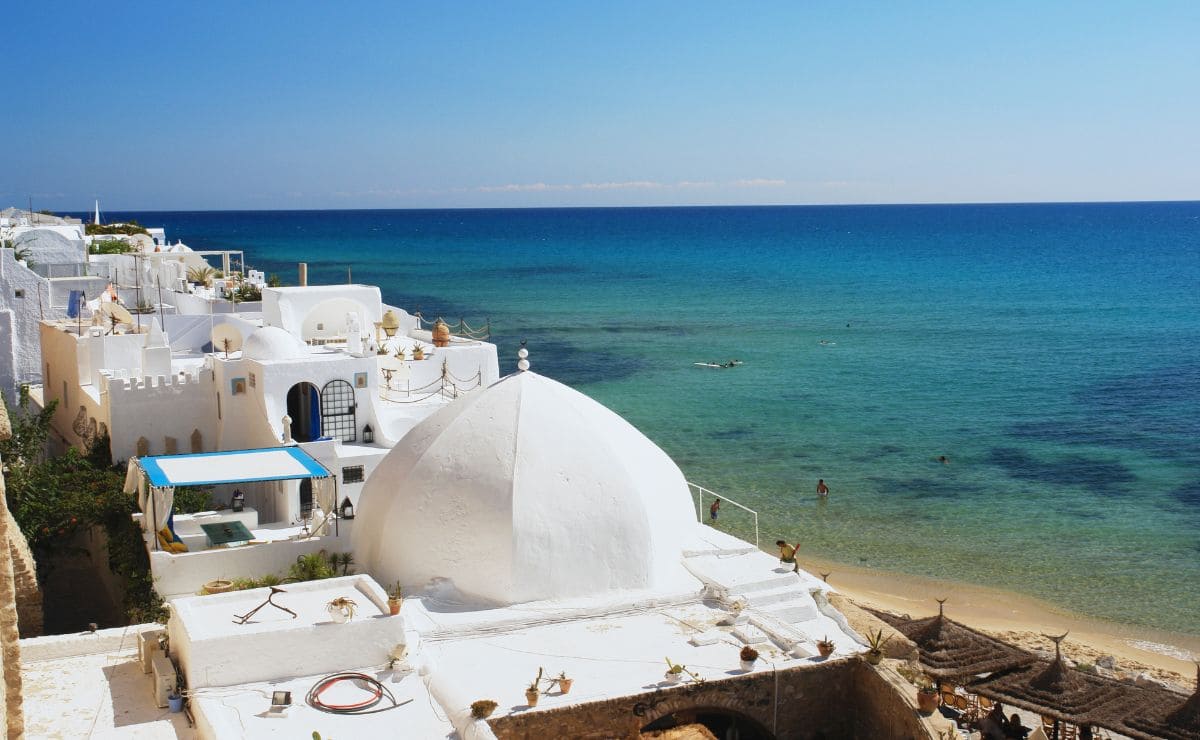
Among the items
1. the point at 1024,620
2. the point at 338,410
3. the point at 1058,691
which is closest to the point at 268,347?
the point at 338,410

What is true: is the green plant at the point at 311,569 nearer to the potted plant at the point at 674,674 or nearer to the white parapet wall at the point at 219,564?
the white parapet wall at the point at 219,564

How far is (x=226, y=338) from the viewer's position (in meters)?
27.5

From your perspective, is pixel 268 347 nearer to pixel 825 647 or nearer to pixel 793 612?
pixel 793 612

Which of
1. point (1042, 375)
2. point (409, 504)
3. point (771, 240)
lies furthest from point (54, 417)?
point (771, 240)

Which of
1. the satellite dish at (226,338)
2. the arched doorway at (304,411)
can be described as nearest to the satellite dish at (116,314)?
the satellite dish at (226,338)

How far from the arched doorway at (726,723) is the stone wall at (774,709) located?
28 millimetres

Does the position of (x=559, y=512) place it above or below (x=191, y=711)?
above

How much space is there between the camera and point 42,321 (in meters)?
31.6

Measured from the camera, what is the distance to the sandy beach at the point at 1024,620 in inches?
1020

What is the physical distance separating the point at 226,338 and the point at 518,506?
1274 centimetres

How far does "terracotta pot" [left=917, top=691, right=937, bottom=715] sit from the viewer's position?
15102mm

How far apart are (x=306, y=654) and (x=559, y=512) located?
4.25 m

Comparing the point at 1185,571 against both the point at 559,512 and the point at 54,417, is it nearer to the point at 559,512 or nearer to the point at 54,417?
the point at 559,512

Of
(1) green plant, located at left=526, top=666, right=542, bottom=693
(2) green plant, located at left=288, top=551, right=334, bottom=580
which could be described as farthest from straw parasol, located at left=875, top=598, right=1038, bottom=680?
(2) green plant, located at left=288, top=551, right=334, bottom=580
